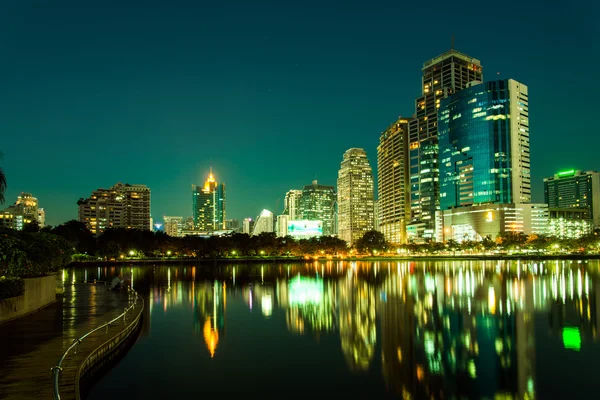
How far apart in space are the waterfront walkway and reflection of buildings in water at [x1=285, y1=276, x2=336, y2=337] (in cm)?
1084

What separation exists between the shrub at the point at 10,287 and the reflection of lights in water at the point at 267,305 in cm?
1522

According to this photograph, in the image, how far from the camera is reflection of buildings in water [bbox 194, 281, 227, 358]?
86.9 feet

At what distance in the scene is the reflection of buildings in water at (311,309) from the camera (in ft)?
96.7

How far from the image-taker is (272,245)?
155m

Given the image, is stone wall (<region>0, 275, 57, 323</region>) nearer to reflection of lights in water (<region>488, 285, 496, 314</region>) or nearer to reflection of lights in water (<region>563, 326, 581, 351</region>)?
reflection of lights in water (<region>563, 326, 581, 351</region>)

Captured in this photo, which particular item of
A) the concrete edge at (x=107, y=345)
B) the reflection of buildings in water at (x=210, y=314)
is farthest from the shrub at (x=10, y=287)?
the reflection of buildings in water at (x=210, y=314)

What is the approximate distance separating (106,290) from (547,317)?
34.4 metres

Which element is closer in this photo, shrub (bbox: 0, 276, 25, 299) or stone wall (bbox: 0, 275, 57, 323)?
stone wall (bbox: 0, 275, 57, 323)

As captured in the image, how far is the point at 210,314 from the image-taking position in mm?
34156

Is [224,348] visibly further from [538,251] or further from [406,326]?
[538,251]

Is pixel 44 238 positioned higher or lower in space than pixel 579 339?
higher

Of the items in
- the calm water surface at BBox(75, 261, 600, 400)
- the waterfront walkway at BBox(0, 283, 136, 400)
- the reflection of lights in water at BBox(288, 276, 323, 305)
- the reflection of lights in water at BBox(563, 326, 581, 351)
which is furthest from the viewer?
the reflection of lights in water at BBox(288, 276, 323, 305)

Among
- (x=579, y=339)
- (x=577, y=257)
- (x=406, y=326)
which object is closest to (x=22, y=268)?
(x=406, y=326)

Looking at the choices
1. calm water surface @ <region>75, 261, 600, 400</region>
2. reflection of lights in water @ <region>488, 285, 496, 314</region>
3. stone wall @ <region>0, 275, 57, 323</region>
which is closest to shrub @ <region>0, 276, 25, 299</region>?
stone wall @ <region>0, 275, 57, 323</region>
